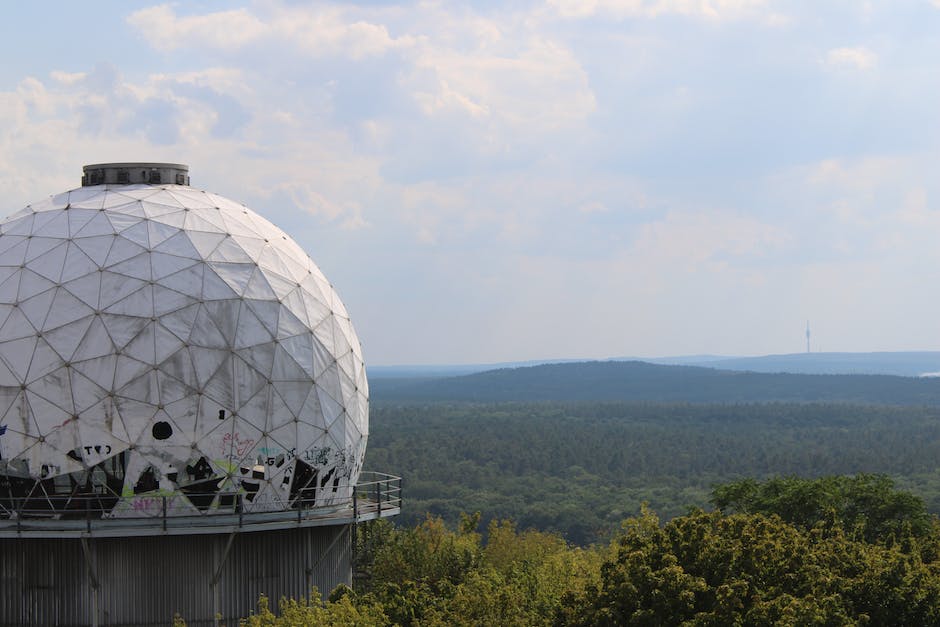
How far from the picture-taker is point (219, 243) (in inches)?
1487

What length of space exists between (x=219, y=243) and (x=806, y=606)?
20.0 metres

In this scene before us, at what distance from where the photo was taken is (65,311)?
34.9 metres

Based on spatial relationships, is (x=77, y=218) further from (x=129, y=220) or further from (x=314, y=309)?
(x=314, y=309)

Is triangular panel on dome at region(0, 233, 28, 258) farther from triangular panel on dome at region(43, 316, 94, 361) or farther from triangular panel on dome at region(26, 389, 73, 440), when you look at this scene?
triangular panel on dome at region(26, 389, 73, 440)

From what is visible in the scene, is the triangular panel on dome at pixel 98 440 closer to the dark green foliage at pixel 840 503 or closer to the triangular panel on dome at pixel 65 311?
the triangular panel on dome at pixel 65 311

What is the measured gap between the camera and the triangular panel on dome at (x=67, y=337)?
34.3 metres

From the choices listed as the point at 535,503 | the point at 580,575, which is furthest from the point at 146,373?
the point at 535,503

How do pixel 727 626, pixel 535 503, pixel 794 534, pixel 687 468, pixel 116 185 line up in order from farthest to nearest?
pixel 687 468 → pixel 535 503 → pixel 116 185 → pixel 794 534 → pixel 727 626

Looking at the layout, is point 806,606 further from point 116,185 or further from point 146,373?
point 116,185

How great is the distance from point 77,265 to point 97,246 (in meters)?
0.86

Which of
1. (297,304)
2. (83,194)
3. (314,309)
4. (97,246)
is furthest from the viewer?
(83,194)

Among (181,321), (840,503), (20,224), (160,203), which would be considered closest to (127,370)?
(181,321)

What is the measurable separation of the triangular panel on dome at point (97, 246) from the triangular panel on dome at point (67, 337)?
2091 millimetres

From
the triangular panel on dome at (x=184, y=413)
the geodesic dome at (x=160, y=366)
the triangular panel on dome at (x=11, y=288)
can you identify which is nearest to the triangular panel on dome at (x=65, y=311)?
the geodesic dome at (x=160, y=366)
